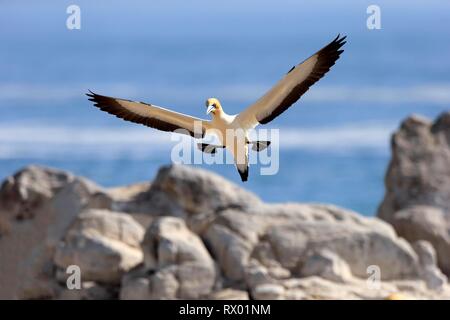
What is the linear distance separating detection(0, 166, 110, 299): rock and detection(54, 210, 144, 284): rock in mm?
1018

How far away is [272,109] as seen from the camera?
1627cm

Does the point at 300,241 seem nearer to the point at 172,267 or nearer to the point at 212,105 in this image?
the point at 172,267

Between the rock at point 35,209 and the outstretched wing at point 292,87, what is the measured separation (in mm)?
5228

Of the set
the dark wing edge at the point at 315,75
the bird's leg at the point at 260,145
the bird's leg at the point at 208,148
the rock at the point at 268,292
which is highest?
the dark wing edge at the point at 315,75

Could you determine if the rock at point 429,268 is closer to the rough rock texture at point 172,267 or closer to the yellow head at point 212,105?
the rough rock texture at point 172,267

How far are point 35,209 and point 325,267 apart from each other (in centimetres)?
483

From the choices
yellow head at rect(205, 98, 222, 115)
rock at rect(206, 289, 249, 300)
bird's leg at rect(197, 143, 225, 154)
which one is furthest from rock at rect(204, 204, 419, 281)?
yellow head at rect(205, 98, 222, 115)

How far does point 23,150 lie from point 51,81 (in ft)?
109

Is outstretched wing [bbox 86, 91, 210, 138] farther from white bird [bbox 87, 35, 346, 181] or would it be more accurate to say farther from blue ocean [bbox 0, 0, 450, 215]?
blue ocean [bbox 0, 0, 450, 215]

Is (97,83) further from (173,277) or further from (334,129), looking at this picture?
(173,277)

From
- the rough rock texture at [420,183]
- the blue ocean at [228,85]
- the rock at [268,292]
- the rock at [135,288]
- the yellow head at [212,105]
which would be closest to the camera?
the yellow head at [212,105]

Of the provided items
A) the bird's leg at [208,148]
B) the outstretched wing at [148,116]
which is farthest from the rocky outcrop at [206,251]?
the outstretched wing at [148,116]

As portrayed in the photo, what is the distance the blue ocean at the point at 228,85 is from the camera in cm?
6350

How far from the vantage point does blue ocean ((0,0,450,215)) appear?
208 feet
